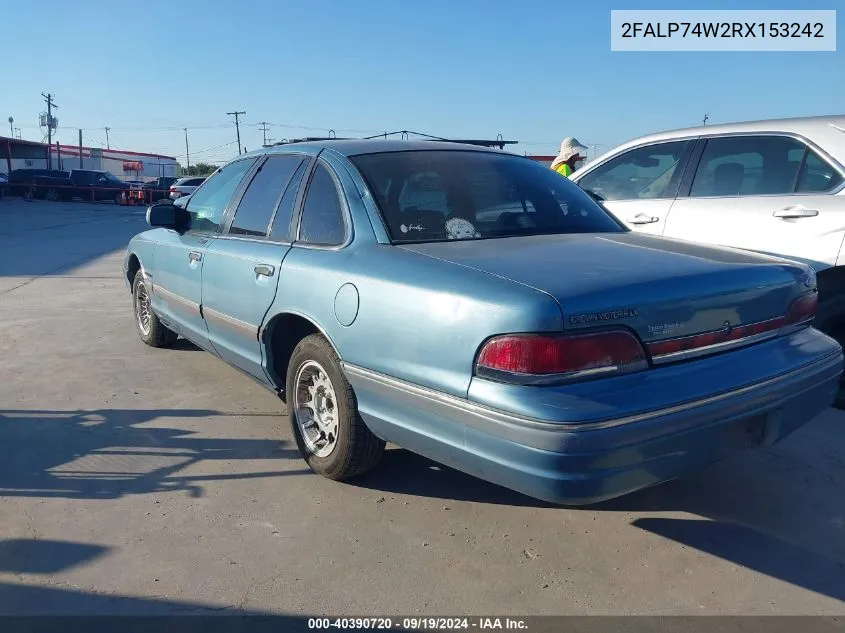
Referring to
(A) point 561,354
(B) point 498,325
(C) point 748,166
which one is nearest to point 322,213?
(B) point 498,325

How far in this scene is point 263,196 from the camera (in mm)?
4273

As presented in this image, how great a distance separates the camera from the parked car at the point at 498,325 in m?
2.47

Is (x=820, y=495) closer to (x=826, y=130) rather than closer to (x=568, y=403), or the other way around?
(x=568, y=403)

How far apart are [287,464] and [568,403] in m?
1.99

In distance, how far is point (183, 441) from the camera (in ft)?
13.8

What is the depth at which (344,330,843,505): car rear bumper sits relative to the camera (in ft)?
7.94

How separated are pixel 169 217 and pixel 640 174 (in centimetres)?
362

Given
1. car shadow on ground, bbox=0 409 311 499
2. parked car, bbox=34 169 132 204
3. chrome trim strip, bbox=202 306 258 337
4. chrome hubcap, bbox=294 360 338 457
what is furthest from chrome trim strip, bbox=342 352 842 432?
parked car, bbox=34 169 132 204

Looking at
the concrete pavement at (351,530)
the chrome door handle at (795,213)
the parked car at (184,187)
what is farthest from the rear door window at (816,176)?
the parked car at (184,187)

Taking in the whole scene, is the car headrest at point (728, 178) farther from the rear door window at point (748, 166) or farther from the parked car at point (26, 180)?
the parked car at point (26, 180)

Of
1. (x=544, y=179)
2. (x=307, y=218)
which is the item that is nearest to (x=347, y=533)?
(x=307, y=218)

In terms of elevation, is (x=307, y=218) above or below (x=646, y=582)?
above

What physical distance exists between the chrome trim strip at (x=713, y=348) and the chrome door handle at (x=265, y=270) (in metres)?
2.02

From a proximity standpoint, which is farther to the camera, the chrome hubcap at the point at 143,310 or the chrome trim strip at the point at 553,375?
the chrome hubcap at the point at 143,310
